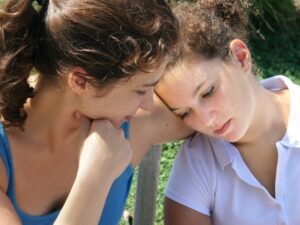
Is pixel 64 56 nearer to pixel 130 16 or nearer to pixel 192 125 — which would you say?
A: pixel 130 16

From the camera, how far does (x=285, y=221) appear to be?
92.0 inches

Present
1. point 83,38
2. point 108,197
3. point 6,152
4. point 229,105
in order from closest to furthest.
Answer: point 83,38
point 6,152
point 229,105
point 108,197

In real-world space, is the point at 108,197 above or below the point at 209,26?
below

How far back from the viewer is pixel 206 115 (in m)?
2.20

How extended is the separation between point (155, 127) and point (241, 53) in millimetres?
438

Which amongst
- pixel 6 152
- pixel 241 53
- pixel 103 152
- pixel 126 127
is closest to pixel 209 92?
pixel 241 53

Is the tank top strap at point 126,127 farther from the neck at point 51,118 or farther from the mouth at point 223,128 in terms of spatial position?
the mouth at point 223,128

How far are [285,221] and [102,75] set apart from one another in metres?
0.95

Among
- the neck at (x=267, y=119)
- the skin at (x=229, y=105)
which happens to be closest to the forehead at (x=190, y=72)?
the skin at (x=229, y=105)

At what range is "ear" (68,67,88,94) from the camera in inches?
76.2

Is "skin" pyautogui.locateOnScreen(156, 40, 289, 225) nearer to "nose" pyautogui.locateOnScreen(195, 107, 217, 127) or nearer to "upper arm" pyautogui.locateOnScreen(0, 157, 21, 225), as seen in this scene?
"nose" pyautogui.locateOnScreen(195, 107, 217, 127)

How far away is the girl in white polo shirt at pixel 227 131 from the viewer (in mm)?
2211

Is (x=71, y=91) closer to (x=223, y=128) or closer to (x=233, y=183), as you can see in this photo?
(x=223, y=128)

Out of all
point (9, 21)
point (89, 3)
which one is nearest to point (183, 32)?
point (89, 3)
